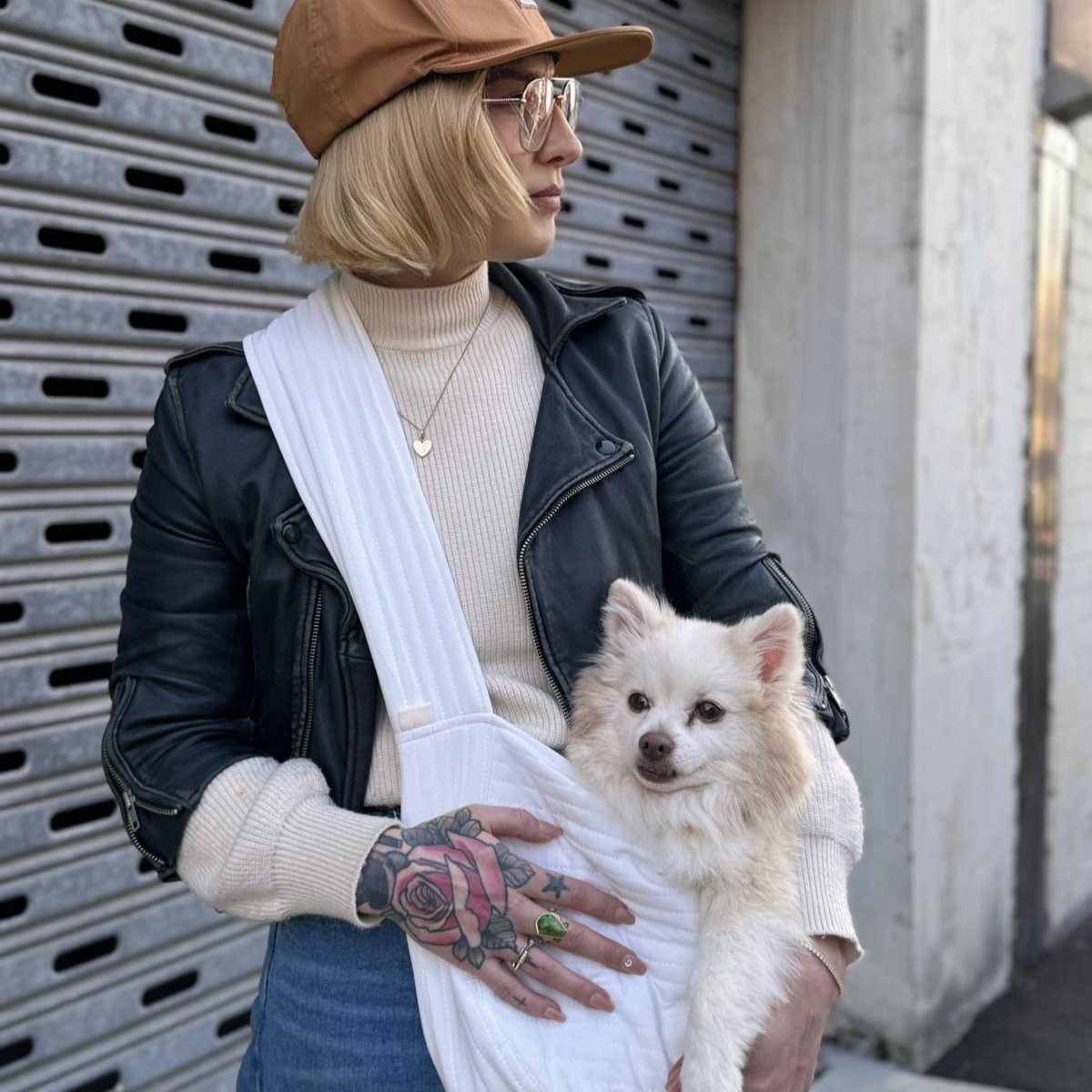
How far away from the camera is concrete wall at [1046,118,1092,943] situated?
622 centimetres

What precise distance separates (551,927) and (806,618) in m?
0.61

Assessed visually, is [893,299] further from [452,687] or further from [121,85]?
[452,687]

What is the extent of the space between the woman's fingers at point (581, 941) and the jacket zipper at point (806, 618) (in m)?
0.51

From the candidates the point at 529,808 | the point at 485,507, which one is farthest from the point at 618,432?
the point at 529,808

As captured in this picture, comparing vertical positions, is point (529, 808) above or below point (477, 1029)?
above

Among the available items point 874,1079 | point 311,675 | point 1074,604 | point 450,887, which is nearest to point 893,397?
point 1074,604

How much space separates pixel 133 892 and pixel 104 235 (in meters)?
1.70

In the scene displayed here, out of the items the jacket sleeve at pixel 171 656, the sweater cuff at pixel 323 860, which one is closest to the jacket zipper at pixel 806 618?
the sweater cuff at pixel 323 860

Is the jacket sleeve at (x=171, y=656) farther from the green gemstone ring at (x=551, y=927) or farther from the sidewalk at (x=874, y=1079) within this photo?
the sidewalk at (x=874, y=1079)

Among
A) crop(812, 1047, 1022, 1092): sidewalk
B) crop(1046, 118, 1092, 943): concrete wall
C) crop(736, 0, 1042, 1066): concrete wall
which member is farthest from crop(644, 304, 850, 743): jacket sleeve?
crop(1046, 118, 1092, 943): concrete wall

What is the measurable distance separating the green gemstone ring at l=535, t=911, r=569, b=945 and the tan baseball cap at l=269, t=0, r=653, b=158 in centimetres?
115

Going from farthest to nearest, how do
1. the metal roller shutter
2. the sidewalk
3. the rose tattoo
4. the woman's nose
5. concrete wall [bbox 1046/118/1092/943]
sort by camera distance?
concrete wall [bbox 1046/118/1092/943] → the sidewalk → the metal roller shutter → the woman's nose → the rose tattoo

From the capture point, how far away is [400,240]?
5.77 ft

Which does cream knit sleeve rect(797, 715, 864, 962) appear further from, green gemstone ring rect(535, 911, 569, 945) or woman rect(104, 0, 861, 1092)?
green gemstone ring rect(535, 911, 569, 945)
